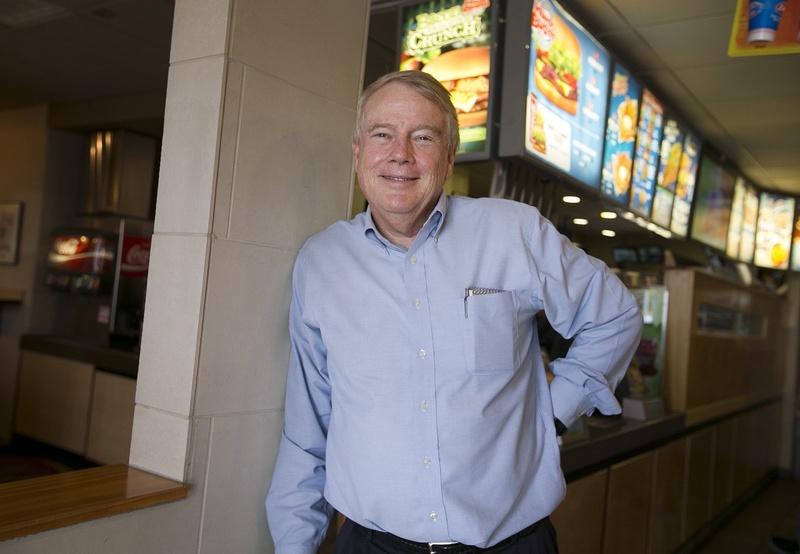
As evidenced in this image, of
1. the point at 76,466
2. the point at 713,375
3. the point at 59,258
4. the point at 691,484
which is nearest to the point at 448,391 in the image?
the point at 691,484

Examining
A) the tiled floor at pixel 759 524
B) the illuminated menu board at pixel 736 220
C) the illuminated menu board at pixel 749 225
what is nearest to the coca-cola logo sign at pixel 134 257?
the tiled floor at pixel 759 524

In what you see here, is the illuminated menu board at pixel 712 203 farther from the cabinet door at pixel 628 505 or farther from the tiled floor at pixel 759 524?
the cabinet door at pixel 628 505

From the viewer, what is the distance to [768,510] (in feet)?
20.2

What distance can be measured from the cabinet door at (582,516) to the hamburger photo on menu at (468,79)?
5.19 feet

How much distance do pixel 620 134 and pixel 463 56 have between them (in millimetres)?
1376

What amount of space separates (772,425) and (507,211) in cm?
729

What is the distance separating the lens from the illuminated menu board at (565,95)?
9.80ft

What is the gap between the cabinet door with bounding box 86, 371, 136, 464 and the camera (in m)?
4.60

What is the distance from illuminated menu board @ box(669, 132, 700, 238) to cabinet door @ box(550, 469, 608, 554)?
8.06 feet

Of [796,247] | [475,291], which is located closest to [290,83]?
[475,291]

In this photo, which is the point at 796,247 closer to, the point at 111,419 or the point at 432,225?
the point at 111,419

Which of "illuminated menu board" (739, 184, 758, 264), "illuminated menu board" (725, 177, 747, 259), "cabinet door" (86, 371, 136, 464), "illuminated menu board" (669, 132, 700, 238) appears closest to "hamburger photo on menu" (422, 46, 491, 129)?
"illuminated menu board" (669, 132, 700, 238)

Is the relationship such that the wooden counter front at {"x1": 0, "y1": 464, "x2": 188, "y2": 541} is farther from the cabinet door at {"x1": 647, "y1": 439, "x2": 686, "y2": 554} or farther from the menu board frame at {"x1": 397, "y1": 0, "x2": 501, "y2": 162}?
the cabinet door at {"x1": 647, "y1": 439, "x2": 686, "y2": 554}

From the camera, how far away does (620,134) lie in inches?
154
